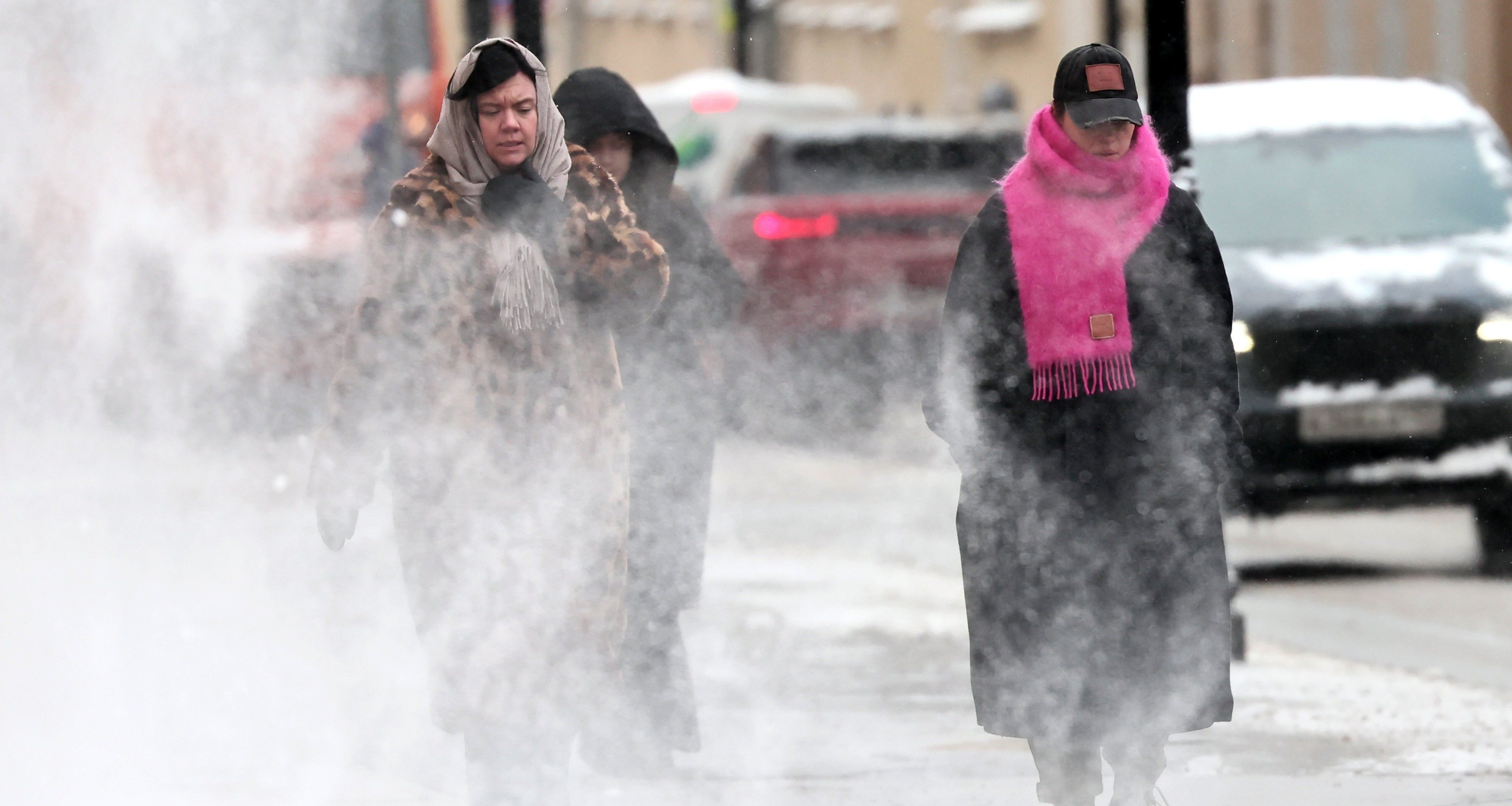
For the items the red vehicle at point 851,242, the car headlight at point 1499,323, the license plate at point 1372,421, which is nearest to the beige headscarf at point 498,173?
the license plate at point 1372,421

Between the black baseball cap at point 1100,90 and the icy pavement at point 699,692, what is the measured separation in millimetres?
1456

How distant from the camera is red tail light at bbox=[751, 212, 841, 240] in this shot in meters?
13.6

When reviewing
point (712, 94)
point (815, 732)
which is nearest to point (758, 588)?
point (815, 732)

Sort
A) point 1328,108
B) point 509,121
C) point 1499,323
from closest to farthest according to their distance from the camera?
1. point 509,121
2. point 1499,323
3. point 1328,108

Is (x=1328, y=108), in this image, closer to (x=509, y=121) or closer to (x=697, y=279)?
(x=697, y=279)

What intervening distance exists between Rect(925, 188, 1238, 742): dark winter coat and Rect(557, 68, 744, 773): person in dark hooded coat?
1.05 metres

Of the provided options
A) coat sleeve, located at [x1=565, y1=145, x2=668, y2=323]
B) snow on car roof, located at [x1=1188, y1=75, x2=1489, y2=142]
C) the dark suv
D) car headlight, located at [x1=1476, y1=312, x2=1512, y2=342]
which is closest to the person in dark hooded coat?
coat sleeve, located at [x1=565, y1=145, x2=668, y2=323]

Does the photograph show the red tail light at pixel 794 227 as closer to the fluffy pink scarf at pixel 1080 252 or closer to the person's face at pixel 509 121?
the fluffy pink scarf at pixel 1080 252

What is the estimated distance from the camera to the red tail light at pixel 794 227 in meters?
13.6

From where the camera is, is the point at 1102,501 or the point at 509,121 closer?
the point at 509,121

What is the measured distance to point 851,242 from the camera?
13.6 metres

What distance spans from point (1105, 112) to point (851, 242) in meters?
9.00

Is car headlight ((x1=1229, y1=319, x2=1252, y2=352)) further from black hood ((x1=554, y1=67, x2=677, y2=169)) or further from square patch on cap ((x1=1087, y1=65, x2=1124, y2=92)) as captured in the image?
square patch on cap ((x1=1087, y1=65, x2=1124, y2=92))

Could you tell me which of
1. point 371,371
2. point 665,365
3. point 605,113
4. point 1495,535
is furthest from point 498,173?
point 1495,535
